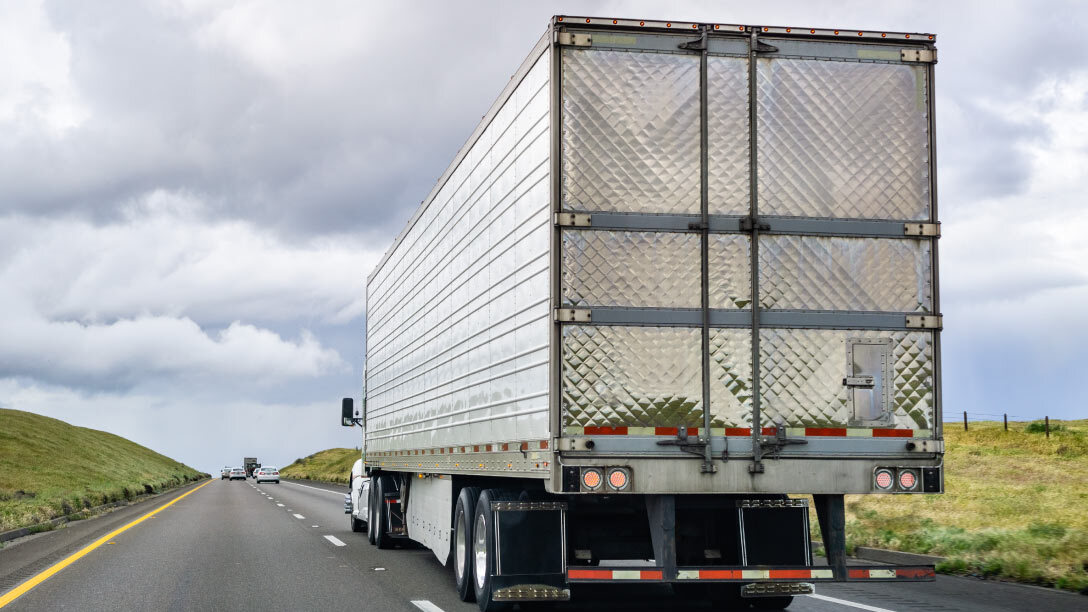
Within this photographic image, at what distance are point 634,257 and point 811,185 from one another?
153 cm

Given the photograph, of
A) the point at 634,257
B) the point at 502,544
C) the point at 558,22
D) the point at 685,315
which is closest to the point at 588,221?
the point at 634,257

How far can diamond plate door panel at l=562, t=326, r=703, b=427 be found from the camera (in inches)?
307

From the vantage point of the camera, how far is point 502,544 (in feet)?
28.1

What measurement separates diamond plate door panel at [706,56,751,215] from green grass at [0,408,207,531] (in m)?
18.3

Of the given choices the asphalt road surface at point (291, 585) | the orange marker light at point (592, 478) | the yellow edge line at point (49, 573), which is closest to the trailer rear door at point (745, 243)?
the orange marker light at point (592, 478)

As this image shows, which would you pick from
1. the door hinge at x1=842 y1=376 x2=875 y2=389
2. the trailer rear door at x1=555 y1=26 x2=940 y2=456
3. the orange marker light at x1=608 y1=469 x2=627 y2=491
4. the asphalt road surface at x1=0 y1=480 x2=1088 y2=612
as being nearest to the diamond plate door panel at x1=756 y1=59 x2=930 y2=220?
the trailer rear door at x1=555 y1=26 x2=940 y2=456

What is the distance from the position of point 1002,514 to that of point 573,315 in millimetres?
14924

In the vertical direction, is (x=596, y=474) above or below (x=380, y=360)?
below

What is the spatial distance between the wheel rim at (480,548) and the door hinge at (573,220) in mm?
2801

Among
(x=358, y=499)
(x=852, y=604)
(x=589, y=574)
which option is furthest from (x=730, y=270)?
(x=358, y=499)

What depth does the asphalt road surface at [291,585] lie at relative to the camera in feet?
33.3

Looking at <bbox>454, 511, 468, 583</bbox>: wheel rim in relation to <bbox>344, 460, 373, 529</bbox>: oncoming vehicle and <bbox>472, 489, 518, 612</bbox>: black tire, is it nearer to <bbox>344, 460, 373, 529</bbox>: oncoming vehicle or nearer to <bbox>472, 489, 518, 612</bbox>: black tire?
<bbox>472, 489, 518, 612</bbox>: black tire

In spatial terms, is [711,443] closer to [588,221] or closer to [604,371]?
[604,371]

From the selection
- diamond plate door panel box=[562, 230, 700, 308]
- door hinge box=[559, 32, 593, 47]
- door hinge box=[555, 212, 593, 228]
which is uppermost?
door hinge box=[559, 32, 593, 47]
